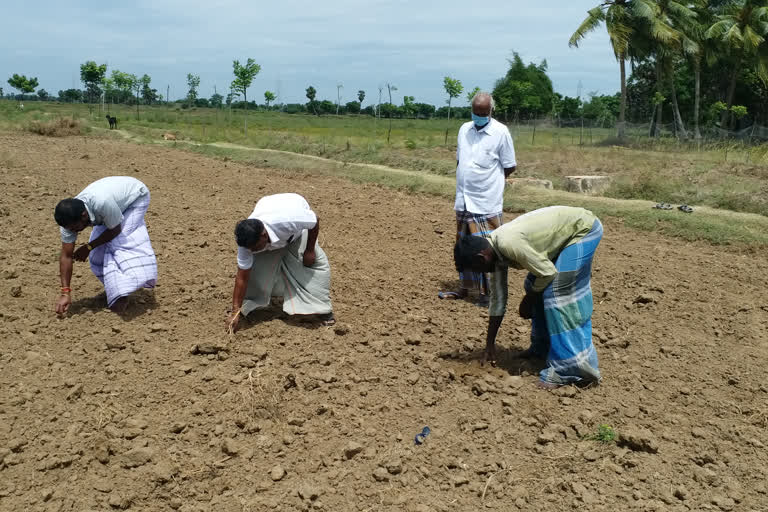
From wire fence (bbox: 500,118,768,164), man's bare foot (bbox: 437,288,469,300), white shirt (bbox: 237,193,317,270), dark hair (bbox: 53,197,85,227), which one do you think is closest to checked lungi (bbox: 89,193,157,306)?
dark hair (bbox: 53,197,85,227)

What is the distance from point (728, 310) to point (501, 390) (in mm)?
2609

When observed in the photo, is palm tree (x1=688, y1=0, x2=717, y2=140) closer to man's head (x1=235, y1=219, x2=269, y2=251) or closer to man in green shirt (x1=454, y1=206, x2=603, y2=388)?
man in green shirt (x1=454, y1=206, x2=603, y2=388)

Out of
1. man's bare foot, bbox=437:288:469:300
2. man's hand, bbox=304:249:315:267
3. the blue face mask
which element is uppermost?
the blue face mask

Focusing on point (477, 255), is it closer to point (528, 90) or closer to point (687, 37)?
point (687, 37)

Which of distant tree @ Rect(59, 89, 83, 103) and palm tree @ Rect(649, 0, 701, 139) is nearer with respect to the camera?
palm tree @ Rect(649, 0, 701, 139)

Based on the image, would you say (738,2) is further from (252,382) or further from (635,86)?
(252,382)

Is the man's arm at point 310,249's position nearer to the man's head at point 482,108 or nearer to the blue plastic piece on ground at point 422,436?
the blue plastic piece on ground at point 422,436

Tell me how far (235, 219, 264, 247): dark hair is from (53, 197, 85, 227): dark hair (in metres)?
1.18

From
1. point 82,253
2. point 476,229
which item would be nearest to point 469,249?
point 476,229

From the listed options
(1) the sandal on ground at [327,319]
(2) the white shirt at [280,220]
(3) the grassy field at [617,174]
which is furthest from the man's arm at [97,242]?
(3) the grassy field at [617,174]

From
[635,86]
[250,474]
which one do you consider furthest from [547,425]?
[635,86]

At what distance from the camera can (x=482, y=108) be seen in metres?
4.99

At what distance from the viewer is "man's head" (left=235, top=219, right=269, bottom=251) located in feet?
12.3

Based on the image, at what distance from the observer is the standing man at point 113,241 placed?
4312mm
